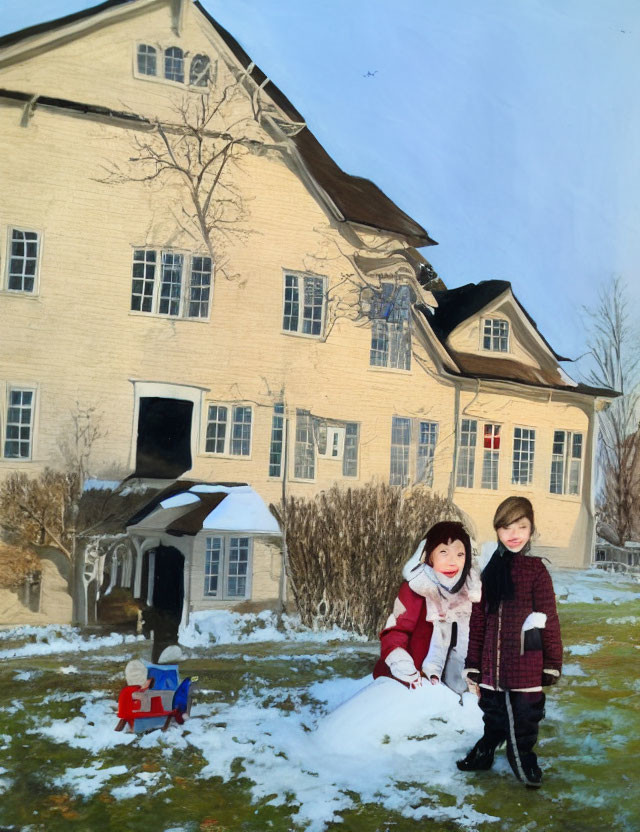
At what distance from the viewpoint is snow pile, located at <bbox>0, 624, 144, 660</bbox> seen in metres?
5.16

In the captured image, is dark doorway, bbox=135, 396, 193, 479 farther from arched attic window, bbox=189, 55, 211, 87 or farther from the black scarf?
the black scarf

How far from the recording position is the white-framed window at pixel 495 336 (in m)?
6.30

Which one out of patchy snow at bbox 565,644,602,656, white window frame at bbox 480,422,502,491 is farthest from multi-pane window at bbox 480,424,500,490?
patchy snow at bbox 565,644,602,656

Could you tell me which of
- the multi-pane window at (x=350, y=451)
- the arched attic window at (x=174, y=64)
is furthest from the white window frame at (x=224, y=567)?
the arched attic window at (x=174, y=64)

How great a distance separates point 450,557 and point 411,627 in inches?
15.0

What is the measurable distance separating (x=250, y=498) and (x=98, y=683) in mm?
1394

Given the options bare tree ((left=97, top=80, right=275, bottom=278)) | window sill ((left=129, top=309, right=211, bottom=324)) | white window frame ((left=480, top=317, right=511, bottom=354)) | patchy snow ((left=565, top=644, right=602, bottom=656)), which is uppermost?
bare tree ((left=97, top=80, right=275, bottom=278))

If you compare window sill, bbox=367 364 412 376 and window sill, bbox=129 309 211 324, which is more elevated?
window sill, bbox=129 309 211 324

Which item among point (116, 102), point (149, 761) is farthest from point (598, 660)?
point (116, 102)

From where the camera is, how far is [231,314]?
579 cm

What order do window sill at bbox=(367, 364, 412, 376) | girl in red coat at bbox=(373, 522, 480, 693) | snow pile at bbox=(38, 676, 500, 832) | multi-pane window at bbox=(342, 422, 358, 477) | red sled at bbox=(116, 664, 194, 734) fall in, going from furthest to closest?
window sill at bbox=(367, 364, 412, 376)
multi-pane window at bbox=(342, 422, 358, 477)
girl in red coat at bbox=(373, 522, 480, 693)
red sled at bbox=(116, 664, 194, 734)
snow pile at bbox=(38, 676, 500, 832)

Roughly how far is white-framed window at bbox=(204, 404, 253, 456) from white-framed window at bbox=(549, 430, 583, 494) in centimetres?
203

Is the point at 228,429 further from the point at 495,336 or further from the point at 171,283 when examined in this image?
the point at 495,336

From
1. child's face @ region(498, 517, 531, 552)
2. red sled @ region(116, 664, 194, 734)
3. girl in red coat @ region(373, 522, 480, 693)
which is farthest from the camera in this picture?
girl in red coat @ region(373, 522, 480, 693)
